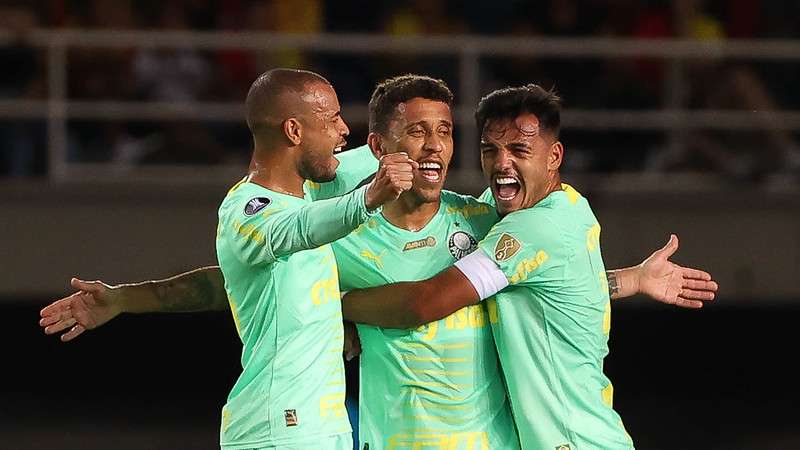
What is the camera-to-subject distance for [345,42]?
10047 mm

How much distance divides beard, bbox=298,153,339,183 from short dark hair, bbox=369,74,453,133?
27 cm

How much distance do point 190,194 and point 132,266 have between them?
59 centimetres

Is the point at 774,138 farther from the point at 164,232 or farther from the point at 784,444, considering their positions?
the point at 164,232

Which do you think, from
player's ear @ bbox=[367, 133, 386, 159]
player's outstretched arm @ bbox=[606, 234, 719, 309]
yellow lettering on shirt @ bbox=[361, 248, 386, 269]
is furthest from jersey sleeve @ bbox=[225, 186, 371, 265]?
player's outstretched arm @ bbox=[606, 234, 719, 309]

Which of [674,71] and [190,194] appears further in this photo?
[674,71]

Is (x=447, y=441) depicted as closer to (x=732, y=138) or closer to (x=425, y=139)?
(x=425, y=139)

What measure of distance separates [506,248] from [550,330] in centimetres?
30

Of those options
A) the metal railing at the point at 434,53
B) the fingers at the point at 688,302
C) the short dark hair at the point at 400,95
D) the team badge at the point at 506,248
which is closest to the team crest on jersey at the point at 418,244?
the team badge at the point at 506,248

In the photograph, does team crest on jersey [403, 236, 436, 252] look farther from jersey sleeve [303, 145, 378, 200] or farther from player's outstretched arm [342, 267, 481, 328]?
jersey sleeve [303, 145, 378, 200]

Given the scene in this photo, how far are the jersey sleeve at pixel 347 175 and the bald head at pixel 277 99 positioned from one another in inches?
20.9

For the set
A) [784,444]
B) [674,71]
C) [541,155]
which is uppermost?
[674,71]

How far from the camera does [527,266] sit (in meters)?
4.71

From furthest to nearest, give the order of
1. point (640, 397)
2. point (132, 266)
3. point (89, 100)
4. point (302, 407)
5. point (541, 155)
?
point (640, 397)
point (89, 100)
point (132, 266)
point (541, 155)
point (302, 407)

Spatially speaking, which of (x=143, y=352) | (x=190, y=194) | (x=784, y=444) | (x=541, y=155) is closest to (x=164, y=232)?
(x=190, y=194)
